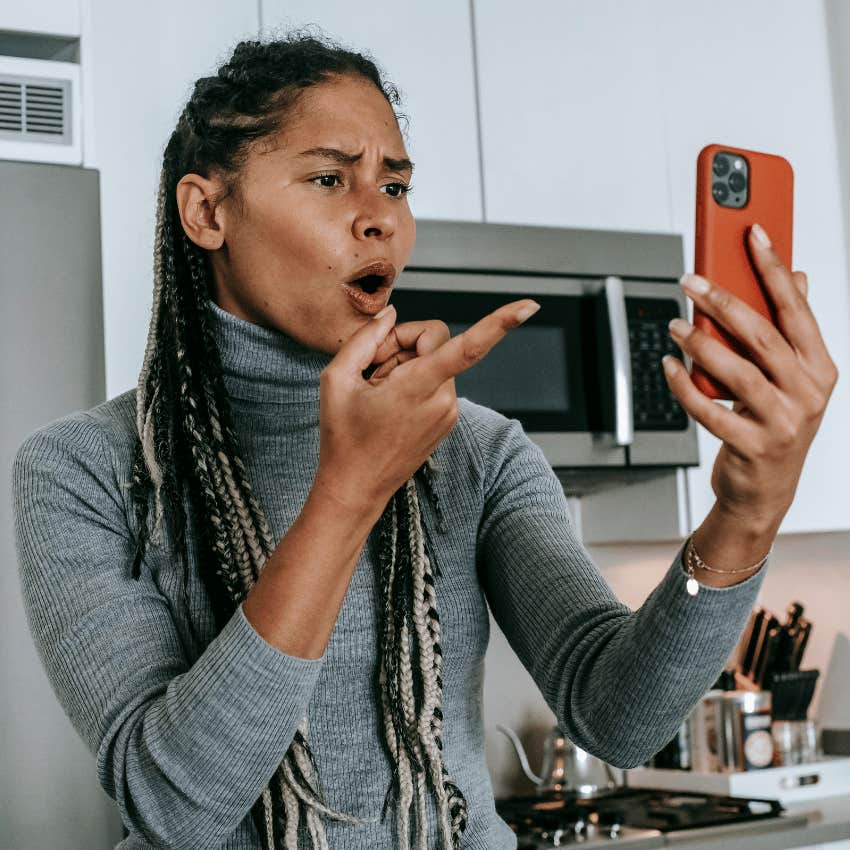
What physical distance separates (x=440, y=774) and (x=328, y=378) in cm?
41

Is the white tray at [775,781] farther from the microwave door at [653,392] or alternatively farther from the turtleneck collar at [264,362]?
the turtleneck collar at [264,362]

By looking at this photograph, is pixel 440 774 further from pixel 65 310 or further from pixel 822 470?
pixel 822 470

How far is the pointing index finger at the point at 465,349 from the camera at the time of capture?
740 millimetres

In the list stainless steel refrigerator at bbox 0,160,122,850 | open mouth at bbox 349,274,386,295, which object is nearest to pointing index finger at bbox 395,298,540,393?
open mouth at bbox 349,274,386,295

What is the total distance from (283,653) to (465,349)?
0.24m

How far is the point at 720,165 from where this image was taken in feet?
2.71

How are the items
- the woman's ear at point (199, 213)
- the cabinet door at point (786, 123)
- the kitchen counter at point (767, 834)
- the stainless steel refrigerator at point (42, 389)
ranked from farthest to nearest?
the cabinet door at point (786, 123), the kitchen counter at point (767, 834), the stainless steel refrigerator at point (42, 389), the woman's ear at point (199, 213)

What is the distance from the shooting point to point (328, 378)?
805 mm

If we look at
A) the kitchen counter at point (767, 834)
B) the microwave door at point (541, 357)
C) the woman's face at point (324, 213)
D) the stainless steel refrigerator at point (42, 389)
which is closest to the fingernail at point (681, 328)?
the woman's face at point (324, 213)

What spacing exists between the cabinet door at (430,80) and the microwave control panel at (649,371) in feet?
1.09

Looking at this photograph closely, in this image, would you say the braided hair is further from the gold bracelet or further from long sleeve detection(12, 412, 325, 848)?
the gold bracelet

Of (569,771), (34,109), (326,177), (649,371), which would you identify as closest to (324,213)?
(326,177)

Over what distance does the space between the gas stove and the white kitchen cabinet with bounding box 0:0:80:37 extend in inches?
54.3

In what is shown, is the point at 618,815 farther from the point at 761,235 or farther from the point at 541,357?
the point at 761,235
